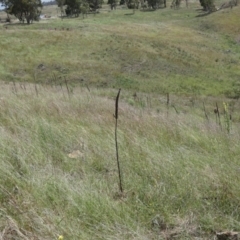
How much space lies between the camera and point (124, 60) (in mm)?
33750

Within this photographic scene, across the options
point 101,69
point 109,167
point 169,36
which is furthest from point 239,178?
point 169,36

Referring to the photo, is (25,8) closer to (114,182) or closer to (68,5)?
(68,5)

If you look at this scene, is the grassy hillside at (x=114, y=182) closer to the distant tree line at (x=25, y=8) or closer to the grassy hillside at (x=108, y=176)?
the grassy hillside at (x=108, y=176)

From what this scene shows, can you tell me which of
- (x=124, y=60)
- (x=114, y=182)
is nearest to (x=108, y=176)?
(x=114, y=182)

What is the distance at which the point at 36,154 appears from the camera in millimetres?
3658

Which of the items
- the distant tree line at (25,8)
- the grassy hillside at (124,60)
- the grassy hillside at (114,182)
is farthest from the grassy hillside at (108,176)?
the distant tree line at (25,8)

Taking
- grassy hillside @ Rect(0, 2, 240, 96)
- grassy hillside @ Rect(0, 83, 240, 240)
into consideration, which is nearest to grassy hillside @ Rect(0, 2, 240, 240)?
grassy hillside @ Rect(0, 83, 240, 240)

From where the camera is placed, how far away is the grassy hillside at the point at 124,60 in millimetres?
27938

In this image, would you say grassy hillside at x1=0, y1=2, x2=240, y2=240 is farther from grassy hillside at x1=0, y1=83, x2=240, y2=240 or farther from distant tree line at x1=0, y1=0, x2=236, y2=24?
distant tree line at x1=0, y1=0, x2=236, y2=24

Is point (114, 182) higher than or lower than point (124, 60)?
higher

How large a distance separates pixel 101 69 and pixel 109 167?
27.8 meters

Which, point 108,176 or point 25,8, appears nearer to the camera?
point 108,176

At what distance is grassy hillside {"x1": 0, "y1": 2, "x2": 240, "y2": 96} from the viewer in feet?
91.7

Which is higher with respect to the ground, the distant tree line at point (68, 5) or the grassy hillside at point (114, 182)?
the distant tree line at point (68, 5)
